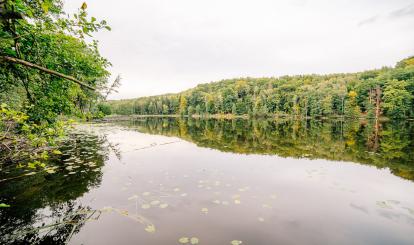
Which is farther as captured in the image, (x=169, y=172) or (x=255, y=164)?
(x=255, y=164)

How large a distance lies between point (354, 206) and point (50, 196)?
29.9 ft

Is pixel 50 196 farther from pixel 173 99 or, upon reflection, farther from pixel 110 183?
pixel 173 99

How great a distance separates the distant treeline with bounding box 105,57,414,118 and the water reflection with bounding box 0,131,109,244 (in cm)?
2414

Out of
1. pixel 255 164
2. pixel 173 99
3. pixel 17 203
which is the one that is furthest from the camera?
pixel 173 99

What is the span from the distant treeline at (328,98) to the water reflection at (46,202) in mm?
24144

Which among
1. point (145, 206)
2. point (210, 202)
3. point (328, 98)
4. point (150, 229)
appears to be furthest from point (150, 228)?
point (328, 98)

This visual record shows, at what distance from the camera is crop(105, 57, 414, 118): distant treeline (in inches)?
2275

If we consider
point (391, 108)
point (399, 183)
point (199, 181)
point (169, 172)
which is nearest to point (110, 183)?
point (169, 172)

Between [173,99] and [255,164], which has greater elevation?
[173,99]

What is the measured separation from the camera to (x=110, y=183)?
7844mm

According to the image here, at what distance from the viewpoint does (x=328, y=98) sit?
230ft

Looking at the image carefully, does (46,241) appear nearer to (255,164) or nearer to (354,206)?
(354,206)

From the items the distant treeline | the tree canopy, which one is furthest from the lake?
the distant treeline

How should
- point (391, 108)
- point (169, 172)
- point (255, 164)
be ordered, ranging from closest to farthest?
point (169, 172) → point (255, 164) → point (391, 108)
